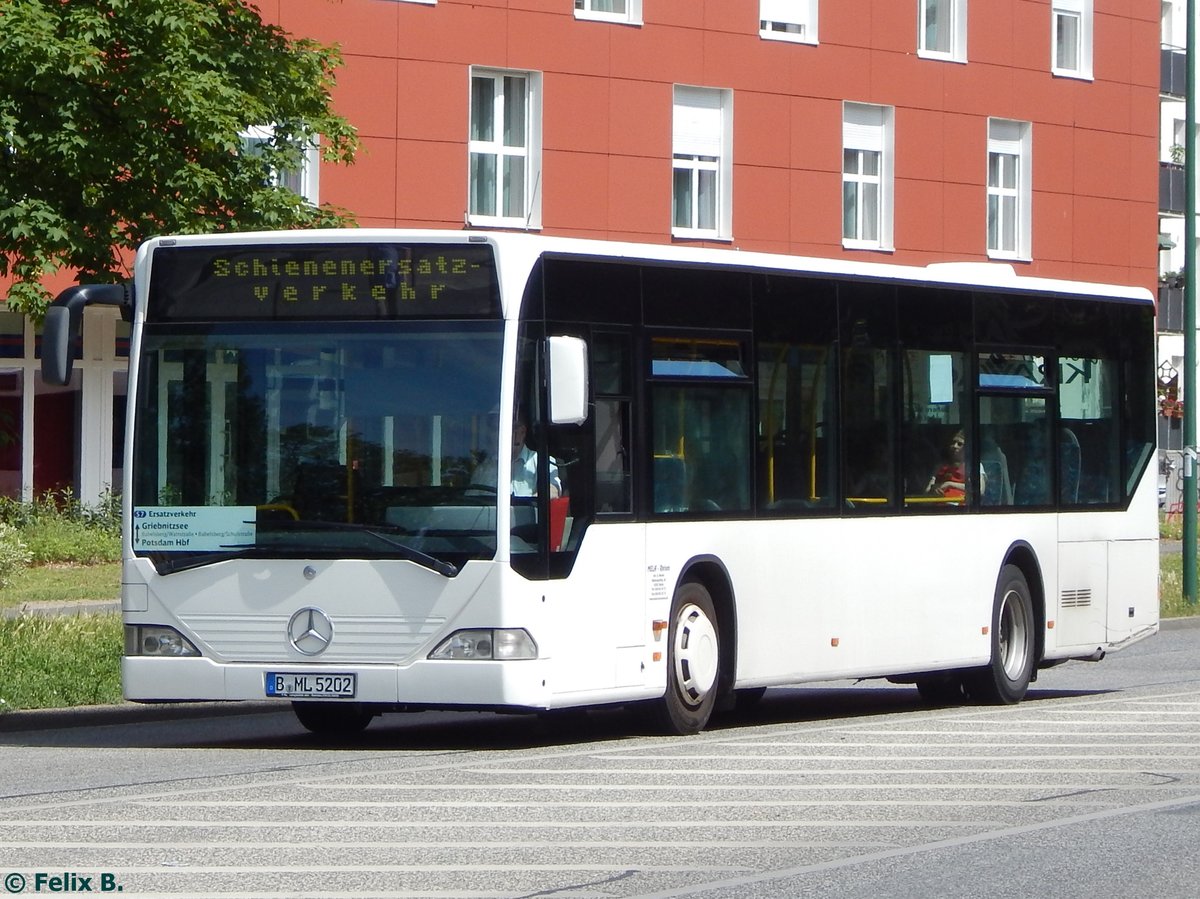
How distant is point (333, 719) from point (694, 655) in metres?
2.19

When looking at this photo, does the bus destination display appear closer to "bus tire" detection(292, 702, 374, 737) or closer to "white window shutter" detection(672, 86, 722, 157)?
"bus tire" detection(292, 702, 374, 737)

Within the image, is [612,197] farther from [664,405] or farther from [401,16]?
[664,405]

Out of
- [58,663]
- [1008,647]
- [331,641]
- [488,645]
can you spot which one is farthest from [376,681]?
[1008,647]

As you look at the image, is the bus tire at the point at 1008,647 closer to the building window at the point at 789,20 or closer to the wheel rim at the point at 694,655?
the wheel rim at the point at 694,655

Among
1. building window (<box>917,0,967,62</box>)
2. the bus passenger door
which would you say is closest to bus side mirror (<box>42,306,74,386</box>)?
the bus passenger door

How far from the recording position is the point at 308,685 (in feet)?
41.4

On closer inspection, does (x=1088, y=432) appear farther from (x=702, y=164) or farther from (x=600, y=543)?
(x=702, y=164)

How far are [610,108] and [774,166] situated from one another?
3.66 meters

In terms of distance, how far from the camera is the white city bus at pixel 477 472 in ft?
41.1

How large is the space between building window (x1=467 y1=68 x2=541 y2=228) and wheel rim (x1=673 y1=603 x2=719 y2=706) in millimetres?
24982

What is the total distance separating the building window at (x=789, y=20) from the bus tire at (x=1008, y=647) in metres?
25.9

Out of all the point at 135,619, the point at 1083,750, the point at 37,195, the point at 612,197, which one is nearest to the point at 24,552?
the point at 37,195

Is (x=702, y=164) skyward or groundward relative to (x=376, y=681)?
skyward

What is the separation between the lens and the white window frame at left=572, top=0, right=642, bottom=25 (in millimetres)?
39688
